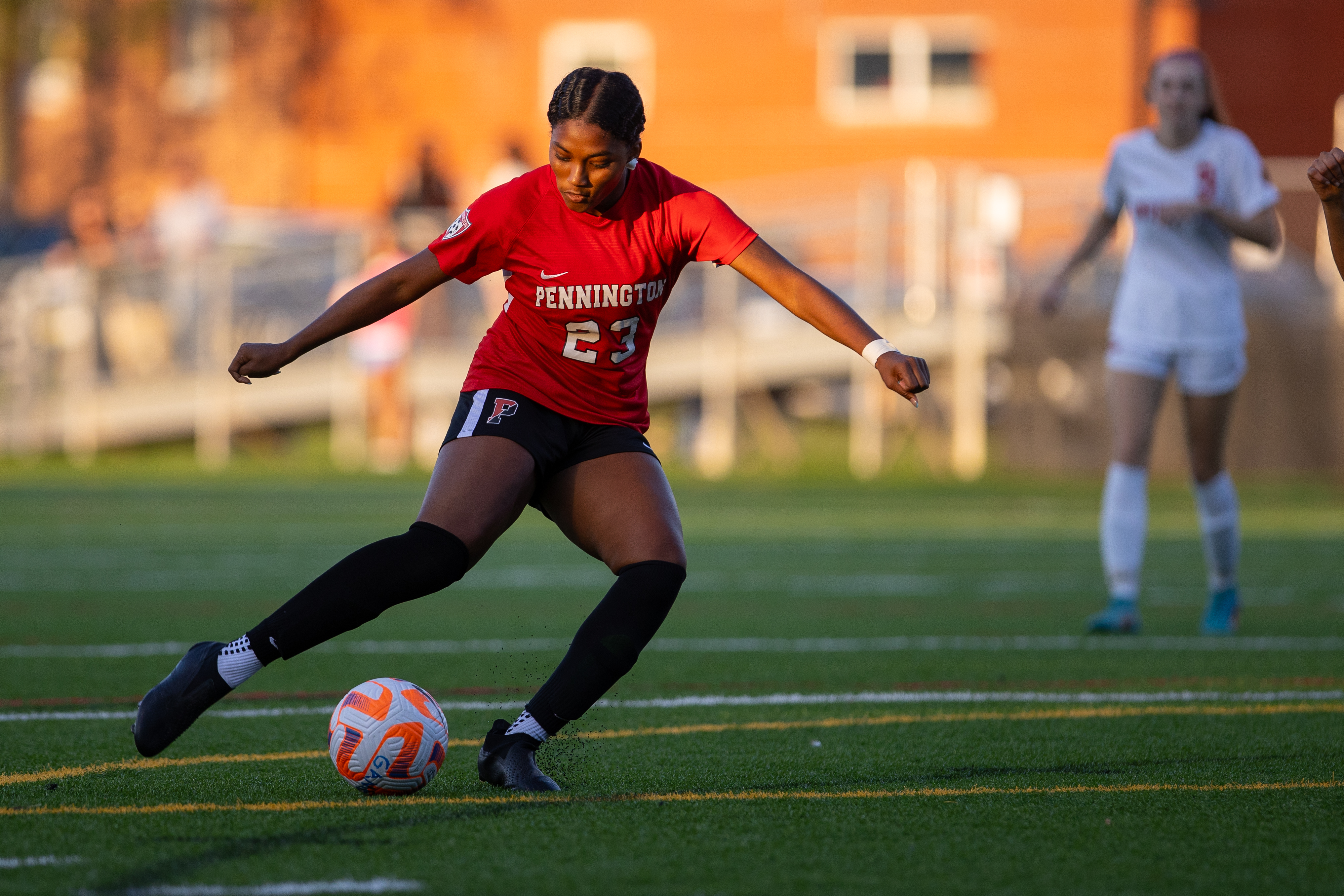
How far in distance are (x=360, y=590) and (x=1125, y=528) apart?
14.7ft

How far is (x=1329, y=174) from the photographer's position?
4844 millimetres

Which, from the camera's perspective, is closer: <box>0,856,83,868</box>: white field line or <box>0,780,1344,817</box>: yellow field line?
<box>0,856,83,868</box>: white field line

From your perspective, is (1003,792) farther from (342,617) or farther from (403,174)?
(403,174)

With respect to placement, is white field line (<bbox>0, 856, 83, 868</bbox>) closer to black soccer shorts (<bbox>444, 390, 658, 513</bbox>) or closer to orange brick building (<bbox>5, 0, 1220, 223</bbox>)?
black soccer shorts (<bbox>444, 390, 658, 513</bbox>)

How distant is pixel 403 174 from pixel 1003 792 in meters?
24.1

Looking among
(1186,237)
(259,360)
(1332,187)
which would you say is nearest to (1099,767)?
(1332,187)

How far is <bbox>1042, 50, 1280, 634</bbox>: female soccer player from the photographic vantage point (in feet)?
25.6

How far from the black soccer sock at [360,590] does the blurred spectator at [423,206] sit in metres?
15.0

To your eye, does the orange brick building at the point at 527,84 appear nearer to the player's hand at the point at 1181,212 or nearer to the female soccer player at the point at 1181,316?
the female soccer player at the point at 1181,316

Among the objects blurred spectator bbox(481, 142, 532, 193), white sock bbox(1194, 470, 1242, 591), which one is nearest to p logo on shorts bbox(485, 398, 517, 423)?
white sock bbox(1194, 470, 1242, 591)

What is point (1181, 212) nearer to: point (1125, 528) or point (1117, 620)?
point (1125, 528)

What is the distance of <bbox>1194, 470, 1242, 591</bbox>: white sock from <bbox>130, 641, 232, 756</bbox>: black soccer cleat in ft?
16.3

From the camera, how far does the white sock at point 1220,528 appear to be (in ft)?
26.1

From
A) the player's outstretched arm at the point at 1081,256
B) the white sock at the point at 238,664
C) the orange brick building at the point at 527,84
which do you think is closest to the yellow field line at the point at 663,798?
the white sock at the point at 238,664
